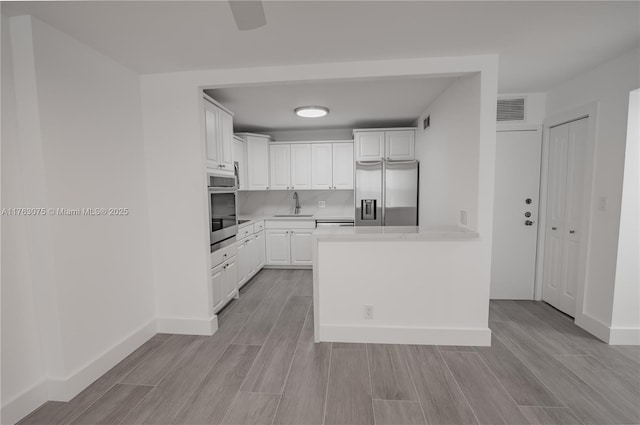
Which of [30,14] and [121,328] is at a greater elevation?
[30,14]

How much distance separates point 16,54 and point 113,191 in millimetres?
977

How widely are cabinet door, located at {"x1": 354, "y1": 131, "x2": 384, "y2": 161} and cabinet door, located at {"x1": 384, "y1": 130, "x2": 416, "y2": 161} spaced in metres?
0.12

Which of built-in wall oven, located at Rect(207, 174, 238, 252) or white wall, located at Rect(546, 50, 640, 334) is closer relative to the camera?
white wall, located at Rect(546, 50, 640, 334)

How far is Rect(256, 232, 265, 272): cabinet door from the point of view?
14.5 ft

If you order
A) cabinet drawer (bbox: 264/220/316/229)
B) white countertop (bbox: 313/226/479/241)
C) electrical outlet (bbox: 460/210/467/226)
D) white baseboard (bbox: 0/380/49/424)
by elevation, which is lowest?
white baseboard (bbox: 0/380/49/424)

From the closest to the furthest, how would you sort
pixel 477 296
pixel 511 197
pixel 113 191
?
1. pixel 113 191
2. pixel 477 296
3. pixel 511 197

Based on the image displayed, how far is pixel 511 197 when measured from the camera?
10.7 feet

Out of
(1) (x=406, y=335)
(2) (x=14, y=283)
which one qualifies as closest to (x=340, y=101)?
(1) (x=406, y=335)

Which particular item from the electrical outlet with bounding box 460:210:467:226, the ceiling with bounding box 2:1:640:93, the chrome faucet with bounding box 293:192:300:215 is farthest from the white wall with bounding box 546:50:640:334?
the chrome faucet with bounding box 293:192:300:215

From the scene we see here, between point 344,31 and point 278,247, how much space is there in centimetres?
349

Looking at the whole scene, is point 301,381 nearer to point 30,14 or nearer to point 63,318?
point 63,318

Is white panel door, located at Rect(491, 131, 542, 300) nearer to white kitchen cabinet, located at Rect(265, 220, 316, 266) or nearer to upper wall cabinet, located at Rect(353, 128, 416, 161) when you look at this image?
upper wall cabinet, located at Rect(353, 128, 416, 161)

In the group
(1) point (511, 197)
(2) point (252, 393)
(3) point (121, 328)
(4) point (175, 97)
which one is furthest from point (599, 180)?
(3) point (121, 328)

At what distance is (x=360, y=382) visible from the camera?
1.98 metres
